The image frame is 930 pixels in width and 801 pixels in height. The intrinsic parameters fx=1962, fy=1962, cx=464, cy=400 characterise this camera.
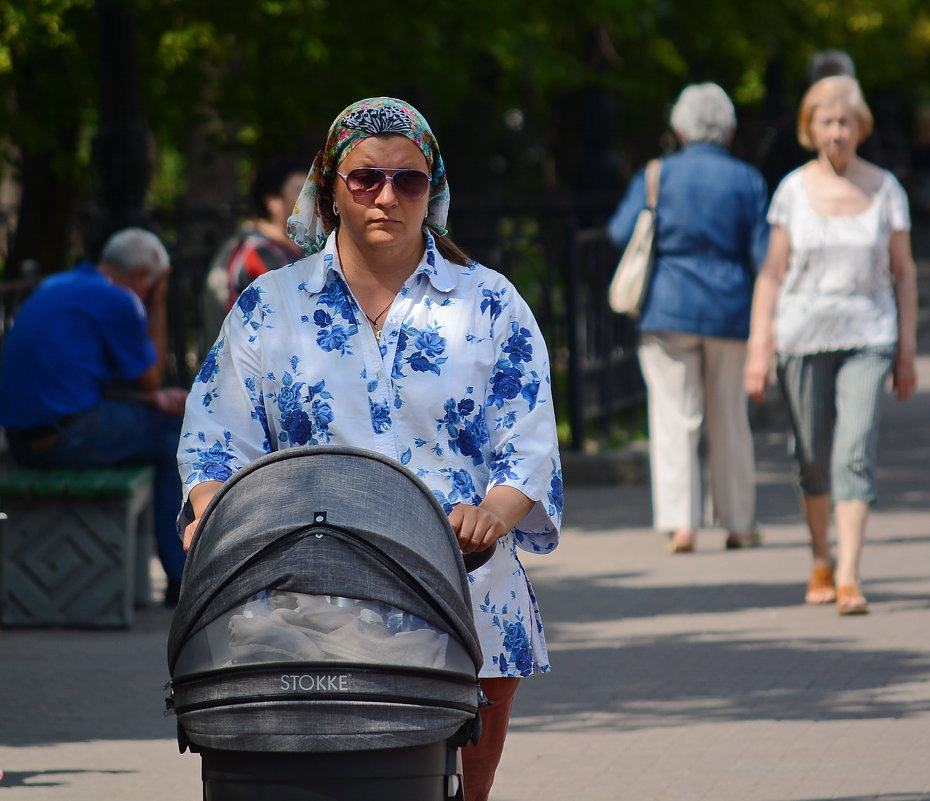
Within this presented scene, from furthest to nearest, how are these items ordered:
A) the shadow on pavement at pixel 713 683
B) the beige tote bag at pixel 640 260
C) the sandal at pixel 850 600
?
the beige tote bag at pixel 640 260 < the sandal at pixel 850 600 < the shadow on pavement at pixel 713 683

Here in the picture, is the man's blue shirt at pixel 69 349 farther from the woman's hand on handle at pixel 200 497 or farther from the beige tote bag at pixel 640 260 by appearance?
the woman's hand on handle at pixel 200 497

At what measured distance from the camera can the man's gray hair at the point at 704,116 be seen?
372 inches

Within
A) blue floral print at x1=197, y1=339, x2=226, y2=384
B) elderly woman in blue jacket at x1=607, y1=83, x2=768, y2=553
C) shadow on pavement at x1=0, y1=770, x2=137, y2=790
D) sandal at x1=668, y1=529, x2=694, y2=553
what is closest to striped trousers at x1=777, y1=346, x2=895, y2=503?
elderly woman in blue jacket at x1=607, y1=83, x2=768, y2=553

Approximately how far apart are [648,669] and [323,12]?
685 centimetres

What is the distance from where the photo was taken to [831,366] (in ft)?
25.7

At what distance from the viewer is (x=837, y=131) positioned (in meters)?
7.82

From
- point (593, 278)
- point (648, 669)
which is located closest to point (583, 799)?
point (648, 669)

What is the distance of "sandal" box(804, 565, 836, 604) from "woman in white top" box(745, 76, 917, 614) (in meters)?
0.24

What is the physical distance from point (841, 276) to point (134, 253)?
306 centimetres

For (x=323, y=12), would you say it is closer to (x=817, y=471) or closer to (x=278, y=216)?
(x=278, y=216)

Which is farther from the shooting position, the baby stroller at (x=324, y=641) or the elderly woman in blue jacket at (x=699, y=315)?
the elderly woman in blue jacket at (x=699, y=315)

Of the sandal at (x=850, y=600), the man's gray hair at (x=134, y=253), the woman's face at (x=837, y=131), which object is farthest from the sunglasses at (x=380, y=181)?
the man's gray hair at (x=134, y=253)

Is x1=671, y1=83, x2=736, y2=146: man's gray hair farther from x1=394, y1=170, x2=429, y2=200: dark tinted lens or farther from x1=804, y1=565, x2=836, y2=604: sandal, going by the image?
x1=394, y1=170, x2=429, y2=200: dark tinted lens

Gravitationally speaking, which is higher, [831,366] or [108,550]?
[831,366]
